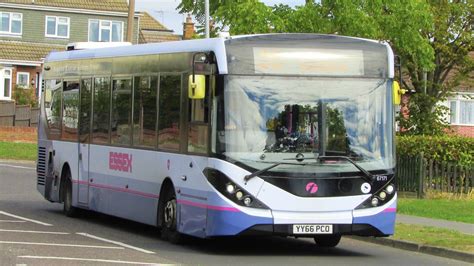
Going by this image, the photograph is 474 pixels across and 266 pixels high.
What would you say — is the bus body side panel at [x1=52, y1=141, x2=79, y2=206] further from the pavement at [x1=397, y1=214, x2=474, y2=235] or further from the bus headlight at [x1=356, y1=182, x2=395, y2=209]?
the bus headlight at [x1=356, y1=182, x2=395, y2=209]

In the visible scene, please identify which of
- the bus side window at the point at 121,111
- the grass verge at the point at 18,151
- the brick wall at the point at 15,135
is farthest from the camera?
the brick wall at the point at 15,135

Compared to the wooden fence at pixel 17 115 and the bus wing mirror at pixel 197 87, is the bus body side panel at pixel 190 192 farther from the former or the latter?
the wooden fence at pixel 17 115

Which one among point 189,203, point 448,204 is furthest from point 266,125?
point 448,204

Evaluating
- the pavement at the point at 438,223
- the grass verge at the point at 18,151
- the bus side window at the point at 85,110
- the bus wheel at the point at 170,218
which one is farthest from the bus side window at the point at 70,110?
the grass verge at the point at 18,151

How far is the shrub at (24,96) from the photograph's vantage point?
191 ft

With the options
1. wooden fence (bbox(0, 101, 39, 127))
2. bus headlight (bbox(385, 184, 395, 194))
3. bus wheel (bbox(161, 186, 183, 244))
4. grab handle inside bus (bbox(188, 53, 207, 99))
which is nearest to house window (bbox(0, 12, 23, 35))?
wooden fence (bbox(0, 101, 39, 127))

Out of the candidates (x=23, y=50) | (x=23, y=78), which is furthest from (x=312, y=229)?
(x=23, y=50)

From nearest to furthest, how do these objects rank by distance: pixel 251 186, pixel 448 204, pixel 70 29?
pixel 251 186 → pixel 448 204 → pixel 70 29

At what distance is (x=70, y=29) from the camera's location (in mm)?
66312

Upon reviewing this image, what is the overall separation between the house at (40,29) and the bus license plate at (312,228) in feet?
165

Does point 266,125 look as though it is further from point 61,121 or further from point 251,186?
point 61,121

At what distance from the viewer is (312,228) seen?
14.3 metres

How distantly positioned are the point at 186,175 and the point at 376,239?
3.75 meters

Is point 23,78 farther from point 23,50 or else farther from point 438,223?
point 438,223
